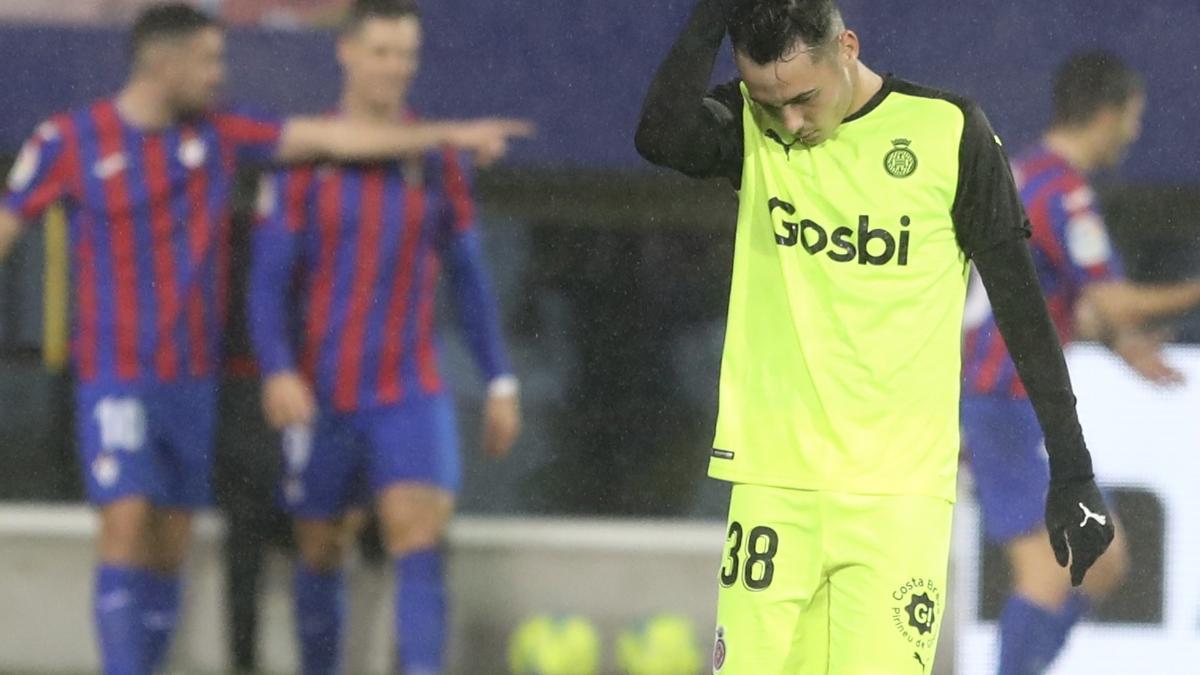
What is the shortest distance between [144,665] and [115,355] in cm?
70

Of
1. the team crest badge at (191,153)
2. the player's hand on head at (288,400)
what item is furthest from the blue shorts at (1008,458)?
the team crest badge at (191,153)

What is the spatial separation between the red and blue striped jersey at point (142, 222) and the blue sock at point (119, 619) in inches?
17.4

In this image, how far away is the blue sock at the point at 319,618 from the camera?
12.6 ft

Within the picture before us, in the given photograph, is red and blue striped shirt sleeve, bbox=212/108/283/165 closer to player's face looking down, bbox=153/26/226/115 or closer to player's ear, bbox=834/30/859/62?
player's face looking down, bbox=153/26/226/115

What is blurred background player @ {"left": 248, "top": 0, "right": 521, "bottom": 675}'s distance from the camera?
373 cm

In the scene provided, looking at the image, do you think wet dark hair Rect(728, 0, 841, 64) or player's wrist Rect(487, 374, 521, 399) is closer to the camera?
wet dark hair Rect(728, 0, 841, 64)

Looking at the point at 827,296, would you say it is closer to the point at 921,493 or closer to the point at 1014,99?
the point at 921,493

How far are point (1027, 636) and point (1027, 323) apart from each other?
139 cm

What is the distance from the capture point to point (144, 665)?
3.84 m

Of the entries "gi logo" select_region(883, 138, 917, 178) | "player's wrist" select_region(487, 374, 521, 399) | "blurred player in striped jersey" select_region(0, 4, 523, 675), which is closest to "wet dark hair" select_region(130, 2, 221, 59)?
"blurred player in striped jersey" select_region(0, 4, 523, 675)

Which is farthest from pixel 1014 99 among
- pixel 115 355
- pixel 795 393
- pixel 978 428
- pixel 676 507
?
pixel 115 355

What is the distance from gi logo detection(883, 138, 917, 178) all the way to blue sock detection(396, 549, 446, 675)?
63.6 inches

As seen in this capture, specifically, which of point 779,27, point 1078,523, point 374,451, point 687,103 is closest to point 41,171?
point 374,451

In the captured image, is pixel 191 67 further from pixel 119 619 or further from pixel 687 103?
pixel 687 103
